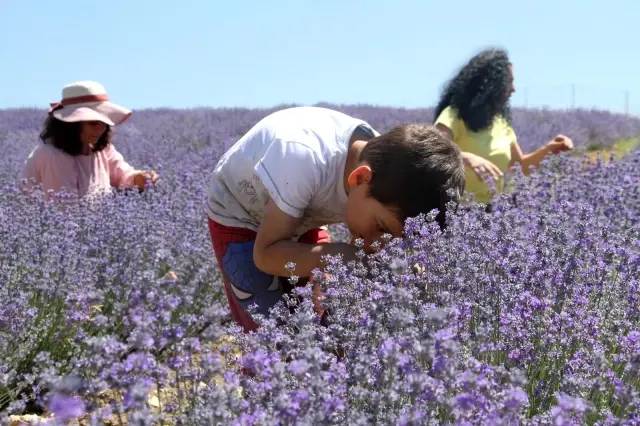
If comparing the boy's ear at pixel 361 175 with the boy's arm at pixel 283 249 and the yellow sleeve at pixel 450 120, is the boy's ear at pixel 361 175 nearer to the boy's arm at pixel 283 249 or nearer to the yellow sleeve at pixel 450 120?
the boy's arm at pixel 283 249

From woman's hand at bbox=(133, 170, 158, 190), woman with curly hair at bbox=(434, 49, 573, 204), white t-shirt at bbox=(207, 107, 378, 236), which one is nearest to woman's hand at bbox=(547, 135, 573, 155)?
woman with curly hair at bbox=(434, 49, 573, 204)

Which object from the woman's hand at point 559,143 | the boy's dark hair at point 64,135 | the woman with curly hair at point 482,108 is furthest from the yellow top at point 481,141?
the boy's dark hair at point 64,135

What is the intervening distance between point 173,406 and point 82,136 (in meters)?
3.47

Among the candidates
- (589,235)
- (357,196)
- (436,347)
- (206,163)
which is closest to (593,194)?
(589,235)

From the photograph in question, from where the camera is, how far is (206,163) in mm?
7309

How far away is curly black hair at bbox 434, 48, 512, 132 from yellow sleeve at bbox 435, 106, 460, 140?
0.05m

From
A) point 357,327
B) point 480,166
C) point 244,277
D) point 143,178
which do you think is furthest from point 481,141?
point 357,327

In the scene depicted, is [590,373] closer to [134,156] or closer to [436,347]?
[436,347]

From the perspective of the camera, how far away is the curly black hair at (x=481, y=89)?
183 inches

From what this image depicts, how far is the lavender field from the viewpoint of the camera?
4.20ft

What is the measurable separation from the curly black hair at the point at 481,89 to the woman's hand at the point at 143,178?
6.67 feet

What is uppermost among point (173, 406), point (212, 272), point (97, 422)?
point (97, 422)

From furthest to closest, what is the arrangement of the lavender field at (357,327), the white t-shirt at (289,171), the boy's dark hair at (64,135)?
the boy's dark hair at (64,135) < the white t-shirt at (289,171) < the lavender field at (357,327)

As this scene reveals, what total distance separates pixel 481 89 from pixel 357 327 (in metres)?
3.24
